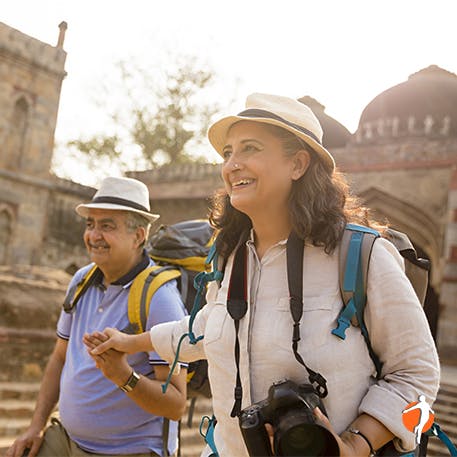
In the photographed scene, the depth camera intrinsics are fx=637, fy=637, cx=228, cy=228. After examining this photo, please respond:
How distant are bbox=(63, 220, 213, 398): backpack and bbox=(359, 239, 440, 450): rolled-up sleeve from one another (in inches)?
48.0

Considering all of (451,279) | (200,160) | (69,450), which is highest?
(200,160)

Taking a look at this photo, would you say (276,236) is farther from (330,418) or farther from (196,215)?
(196,215)

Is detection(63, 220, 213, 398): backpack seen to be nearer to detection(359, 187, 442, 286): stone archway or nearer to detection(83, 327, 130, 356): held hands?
detection(83, 327, 130, 356): held hands

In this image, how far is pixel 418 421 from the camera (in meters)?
1.42

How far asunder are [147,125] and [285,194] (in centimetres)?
2518

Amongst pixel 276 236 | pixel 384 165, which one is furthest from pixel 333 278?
pixel 384 165

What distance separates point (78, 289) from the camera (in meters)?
2.79

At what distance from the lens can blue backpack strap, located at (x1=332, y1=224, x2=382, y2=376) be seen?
1.47 m

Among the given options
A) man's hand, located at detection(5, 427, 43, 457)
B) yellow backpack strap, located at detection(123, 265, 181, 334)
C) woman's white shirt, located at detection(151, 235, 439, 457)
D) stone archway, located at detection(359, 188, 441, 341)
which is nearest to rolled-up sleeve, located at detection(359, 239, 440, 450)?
woman's white shirt, located at detection(151, 235, 439, 457)

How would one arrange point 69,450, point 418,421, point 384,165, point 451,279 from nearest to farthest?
point 418,421 < point 69,450 < point 451,279 < point 384,165

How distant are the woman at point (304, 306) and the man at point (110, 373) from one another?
0.53 m

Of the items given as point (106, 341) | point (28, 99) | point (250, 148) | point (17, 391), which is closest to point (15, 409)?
point (17, 391)

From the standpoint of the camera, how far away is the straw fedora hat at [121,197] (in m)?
2.78

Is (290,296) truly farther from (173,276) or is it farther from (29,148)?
(29,148)
